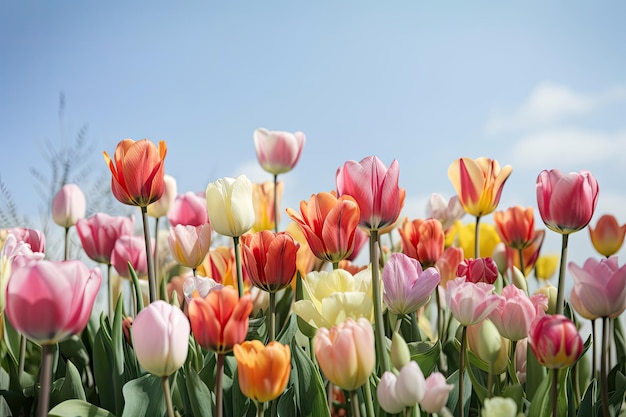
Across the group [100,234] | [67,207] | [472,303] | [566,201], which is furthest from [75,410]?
[67,207]

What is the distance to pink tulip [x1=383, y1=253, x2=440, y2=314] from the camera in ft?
3.00

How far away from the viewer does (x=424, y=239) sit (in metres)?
1.35

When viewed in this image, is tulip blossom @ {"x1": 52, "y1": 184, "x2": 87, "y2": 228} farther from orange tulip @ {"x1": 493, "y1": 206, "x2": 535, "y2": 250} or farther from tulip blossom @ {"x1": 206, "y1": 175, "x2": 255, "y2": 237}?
orange tulip @ {"x1": 493, "y1": 206, "x2": 535, "y2": 250}

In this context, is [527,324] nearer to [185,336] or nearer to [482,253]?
[185,336]

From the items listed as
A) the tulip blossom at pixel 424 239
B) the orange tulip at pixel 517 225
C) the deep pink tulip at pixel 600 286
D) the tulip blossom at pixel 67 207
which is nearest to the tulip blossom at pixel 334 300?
the deep pink tulip at pixel 600 286

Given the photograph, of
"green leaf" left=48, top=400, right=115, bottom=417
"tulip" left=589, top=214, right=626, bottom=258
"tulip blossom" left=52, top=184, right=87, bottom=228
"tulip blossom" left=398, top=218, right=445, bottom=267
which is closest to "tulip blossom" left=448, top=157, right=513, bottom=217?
"tulip blossom" left=398, top=218, right=445, bottom=267

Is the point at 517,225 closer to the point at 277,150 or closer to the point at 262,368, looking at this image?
the point at 277,150

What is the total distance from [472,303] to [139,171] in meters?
0.55

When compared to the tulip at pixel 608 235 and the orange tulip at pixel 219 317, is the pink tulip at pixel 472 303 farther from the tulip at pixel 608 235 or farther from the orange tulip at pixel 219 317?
the tulip at pixel 608 235

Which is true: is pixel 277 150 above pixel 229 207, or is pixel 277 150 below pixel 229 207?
above

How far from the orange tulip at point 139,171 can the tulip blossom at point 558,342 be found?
0.61 meters

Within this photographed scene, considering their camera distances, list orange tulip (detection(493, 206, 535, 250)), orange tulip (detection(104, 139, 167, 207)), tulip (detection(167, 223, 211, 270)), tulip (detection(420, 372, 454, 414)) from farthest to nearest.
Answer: orange tulip (detection(493, 206, 535, 250))
tulip (detection(167, 223, 211, 270))
orange tulip (detection(104, 139, 167, 207))
tulip (detection(420, 372, 454, 414))

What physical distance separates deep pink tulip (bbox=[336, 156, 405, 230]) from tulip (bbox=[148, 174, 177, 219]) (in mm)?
848

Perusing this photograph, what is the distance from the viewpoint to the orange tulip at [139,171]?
1.05m
